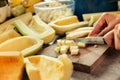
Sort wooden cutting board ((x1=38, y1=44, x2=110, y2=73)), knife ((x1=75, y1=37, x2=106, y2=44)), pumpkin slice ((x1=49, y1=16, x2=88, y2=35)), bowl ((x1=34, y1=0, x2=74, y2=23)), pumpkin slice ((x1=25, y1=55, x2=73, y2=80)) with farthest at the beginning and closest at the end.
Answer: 1. bowl ((x1=34, y1=0, x2=74, y2=23))
2. pumpkin slice ((x1=49, y1=16, x2=88, y2=35))
3. knife ((x1=75, y1=37, x2=106, y2=44))
4. wooden cutting board ((x1=38, y1=44, x2=110, y2=73))
5. pumpkin slice ((x1=25, y1=55, x2=73, y2=80))

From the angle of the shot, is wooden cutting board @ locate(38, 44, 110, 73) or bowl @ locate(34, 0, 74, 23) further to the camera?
bowl @ locate(34, 0, 74, 23)

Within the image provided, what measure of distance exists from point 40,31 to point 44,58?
0.97ft

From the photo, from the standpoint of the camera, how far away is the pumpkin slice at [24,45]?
0.78 metres

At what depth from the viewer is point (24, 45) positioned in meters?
0.84

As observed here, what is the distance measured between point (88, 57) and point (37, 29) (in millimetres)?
317

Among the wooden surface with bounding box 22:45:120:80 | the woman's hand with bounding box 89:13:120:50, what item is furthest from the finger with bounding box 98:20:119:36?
the wooden surface with bounding box 22:45:120:80

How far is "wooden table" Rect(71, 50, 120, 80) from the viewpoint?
65 cm

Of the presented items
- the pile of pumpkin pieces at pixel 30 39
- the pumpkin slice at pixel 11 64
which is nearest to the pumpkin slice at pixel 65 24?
the pile of pumpkin pieces at pixel 30 39

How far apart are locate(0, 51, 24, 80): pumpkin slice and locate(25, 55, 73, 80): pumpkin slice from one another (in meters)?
0.02

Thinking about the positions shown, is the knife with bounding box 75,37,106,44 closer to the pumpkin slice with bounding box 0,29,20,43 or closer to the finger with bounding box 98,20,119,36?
the finger with bounding box 98,20,119,36

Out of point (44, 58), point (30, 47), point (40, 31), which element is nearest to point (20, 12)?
point (40, 31)

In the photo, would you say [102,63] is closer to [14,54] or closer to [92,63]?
[92,63]

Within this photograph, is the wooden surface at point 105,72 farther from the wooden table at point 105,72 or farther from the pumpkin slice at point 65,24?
the pumpkin slice at point 65,24

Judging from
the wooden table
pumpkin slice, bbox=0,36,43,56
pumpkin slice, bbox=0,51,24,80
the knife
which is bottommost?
the wooden table
